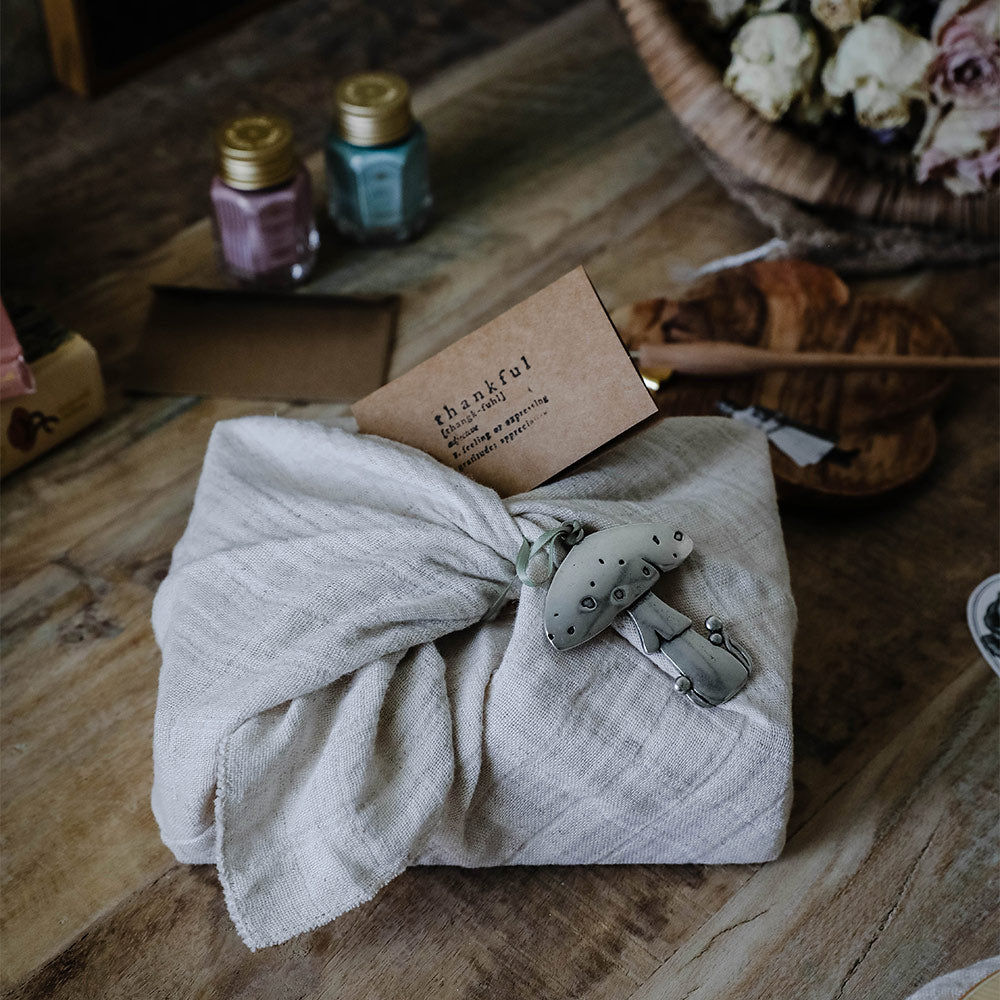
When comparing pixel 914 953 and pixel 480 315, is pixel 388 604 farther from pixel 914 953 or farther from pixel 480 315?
pixel 480 315

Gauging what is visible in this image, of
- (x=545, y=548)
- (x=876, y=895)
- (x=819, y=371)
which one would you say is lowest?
(x=876, y=895)

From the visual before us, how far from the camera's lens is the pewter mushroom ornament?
0.60 metres

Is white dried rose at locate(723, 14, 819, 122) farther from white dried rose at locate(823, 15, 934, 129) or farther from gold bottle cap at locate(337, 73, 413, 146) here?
gold bottle cap at locate(337, 73, 413, 146)

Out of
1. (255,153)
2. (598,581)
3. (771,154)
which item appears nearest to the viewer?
(598,581)

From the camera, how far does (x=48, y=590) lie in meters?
0.82

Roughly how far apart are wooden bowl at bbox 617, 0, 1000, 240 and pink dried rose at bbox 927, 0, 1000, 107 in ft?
0.32

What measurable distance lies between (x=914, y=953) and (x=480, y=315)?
24.8 inches

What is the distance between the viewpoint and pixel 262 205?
94 centimetres

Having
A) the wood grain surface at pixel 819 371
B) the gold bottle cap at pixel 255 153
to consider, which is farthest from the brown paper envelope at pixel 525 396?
the gold bottle cap at pixel 255 153

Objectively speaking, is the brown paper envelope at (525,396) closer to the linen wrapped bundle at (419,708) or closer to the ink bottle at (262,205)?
the linen wrapped bundle at (419,708)

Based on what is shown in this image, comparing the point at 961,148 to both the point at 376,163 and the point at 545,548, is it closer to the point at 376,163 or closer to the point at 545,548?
the point at 376,163

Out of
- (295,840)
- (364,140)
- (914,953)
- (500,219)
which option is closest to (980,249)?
(500,219)

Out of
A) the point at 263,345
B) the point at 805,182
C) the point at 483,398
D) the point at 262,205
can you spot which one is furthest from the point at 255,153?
the point at 805,182

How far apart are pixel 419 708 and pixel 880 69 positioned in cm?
70
